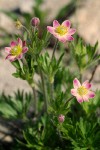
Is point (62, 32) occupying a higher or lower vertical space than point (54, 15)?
lower

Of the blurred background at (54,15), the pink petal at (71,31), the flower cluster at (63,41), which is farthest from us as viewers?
the blurred background at (54,15)

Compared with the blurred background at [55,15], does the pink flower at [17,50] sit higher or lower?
lower

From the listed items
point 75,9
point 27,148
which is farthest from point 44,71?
point 75,9

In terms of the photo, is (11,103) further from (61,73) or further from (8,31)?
(8,31)

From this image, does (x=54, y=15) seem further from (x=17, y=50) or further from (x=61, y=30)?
(x=17, y=50)

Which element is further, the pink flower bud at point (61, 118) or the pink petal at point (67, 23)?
the pink petal at point (67, 23)

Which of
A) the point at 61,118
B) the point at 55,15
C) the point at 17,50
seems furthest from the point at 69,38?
the point at 55,15

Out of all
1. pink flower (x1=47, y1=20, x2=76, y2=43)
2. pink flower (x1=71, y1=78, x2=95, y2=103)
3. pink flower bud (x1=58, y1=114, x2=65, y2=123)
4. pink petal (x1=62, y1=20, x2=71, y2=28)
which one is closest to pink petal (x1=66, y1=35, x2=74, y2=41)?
pink flower (x1=47, y1=20, x2=76, y2=43)

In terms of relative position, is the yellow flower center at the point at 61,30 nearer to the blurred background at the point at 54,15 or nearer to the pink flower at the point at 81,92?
the pink flower at the point at 81,92

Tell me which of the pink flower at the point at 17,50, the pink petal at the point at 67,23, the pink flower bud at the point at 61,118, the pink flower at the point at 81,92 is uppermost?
the pink petal at the point at 67,23

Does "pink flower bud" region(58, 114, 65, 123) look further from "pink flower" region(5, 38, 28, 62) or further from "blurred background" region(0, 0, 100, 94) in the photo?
"blurred background" region(0, 0, 100, 94)

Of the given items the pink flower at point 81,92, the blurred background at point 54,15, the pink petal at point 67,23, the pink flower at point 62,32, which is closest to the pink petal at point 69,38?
the pink flower at point 62,32
